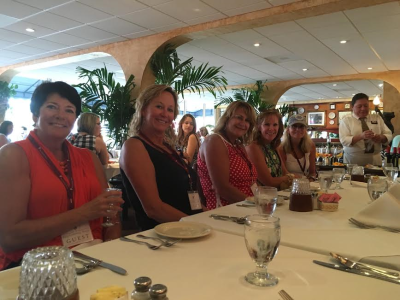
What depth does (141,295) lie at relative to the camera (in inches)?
25.0

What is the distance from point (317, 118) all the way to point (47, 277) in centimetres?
1620

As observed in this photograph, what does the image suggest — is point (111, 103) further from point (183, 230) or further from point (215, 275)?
point (215, 275)

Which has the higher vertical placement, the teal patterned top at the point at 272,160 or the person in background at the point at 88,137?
the person in background at the point at 88,137

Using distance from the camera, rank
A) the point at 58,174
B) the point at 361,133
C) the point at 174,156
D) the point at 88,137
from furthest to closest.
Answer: the point at 361,133, the point at 88,137, the point at 174,156, the point at 58,174

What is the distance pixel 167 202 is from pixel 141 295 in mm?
1230

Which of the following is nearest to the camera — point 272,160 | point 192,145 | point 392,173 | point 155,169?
point 155,169

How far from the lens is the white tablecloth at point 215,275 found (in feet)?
2.49

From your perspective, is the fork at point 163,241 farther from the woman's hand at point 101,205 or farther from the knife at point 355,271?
the knife at point 355,271

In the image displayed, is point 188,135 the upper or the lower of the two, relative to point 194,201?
upper

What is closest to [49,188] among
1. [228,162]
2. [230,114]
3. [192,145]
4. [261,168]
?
[228,162]

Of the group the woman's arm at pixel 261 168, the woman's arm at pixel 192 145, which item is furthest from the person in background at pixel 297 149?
the woman's arm at pixel 192 145

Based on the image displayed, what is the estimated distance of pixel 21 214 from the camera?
1319 mm

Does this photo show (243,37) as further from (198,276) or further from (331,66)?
(198,276)

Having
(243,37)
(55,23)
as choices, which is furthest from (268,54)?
(55,23)
